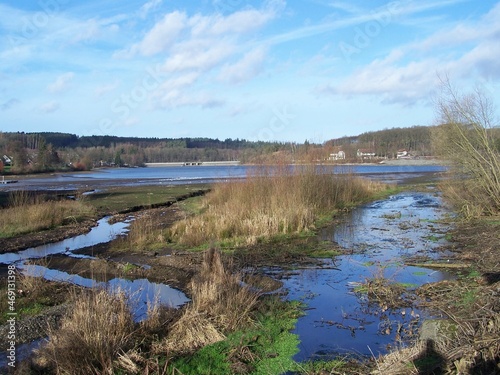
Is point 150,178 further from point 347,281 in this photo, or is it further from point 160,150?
point 160,150

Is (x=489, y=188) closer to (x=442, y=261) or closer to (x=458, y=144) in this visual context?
(x=458, y=144)

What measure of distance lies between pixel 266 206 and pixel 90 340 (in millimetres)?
13971

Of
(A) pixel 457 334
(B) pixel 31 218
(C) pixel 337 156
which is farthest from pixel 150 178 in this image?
(A) pixel 457 334

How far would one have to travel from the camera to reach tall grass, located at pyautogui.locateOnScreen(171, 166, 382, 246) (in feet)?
55.4

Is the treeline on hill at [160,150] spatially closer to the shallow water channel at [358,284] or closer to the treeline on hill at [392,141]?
the treeline on hill at [392,141]

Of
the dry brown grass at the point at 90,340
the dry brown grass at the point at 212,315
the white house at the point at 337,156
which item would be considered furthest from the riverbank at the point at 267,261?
the white house at the point at 337,156

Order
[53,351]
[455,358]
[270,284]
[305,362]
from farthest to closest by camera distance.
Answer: [270,284]
[305,362]
[53,351]
[455,358]

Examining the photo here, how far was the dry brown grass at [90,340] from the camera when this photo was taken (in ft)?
19.4

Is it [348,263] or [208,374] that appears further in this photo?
[348,263]

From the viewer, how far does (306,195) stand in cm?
2258

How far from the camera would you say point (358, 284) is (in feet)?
33.8

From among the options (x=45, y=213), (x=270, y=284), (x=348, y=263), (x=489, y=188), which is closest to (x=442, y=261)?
(x=348, y=263)

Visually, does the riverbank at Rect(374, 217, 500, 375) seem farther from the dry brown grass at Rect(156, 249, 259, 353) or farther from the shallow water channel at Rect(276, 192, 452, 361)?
the dry brown grass at Rect(156, 249, 259, 353)

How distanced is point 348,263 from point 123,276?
638 centimetres
